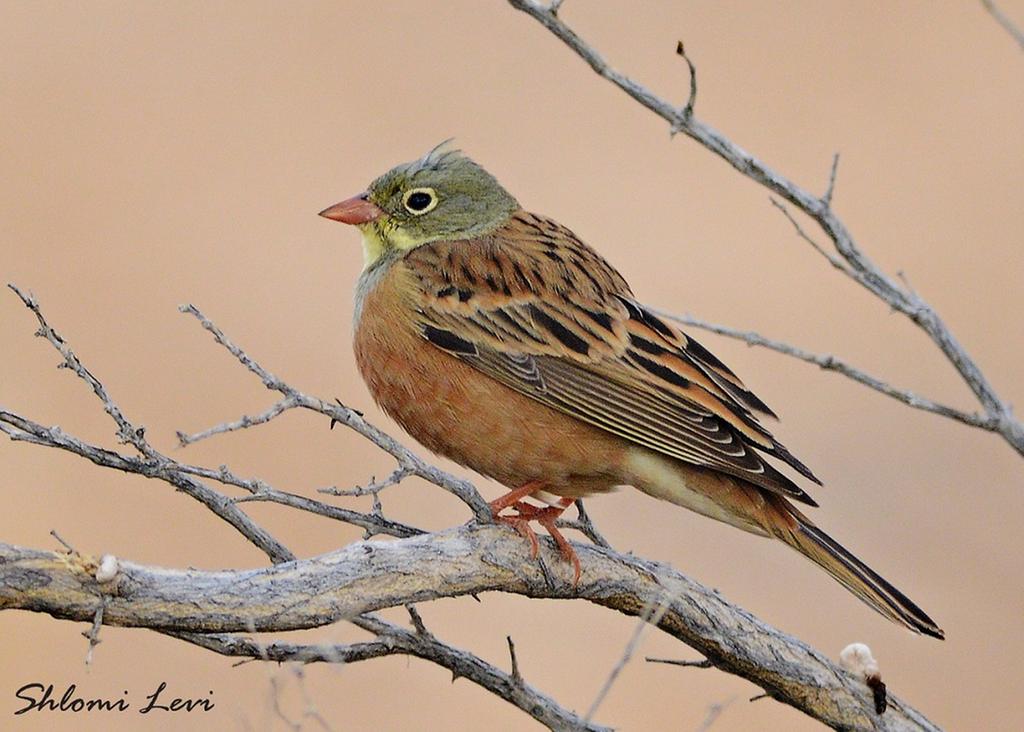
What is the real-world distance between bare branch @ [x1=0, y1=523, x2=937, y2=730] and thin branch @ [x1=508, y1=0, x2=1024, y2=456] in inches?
42.7

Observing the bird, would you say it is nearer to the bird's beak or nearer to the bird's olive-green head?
the bird's olive-green head

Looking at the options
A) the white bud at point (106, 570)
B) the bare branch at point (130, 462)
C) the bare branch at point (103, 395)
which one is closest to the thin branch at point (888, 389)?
the bare branch at point (130, 462)

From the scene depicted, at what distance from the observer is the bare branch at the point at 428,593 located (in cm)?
→ 418

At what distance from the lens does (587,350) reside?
6324mm

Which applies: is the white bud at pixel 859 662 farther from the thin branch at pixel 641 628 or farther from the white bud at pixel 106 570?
the white bud at pixel 106 570

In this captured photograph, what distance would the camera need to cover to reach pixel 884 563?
11.3 meters

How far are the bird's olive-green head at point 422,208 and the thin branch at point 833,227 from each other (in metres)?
2.15

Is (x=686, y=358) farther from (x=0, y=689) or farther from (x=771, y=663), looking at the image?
(x=0, y=689)

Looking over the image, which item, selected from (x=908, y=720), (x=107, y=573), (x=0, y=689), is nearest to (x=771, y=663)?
(x=908, y=720)

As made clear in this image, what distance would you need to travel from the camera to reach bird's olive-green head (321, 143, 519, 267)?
7.07 meters

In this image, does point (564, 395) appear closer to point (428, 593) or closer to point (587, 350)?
point (587, 350)

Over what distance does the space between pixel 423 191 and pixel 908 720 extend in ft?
10.5

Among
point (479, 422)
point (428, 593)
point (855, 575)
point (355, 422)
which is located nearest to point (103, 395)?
point (355, 422)
